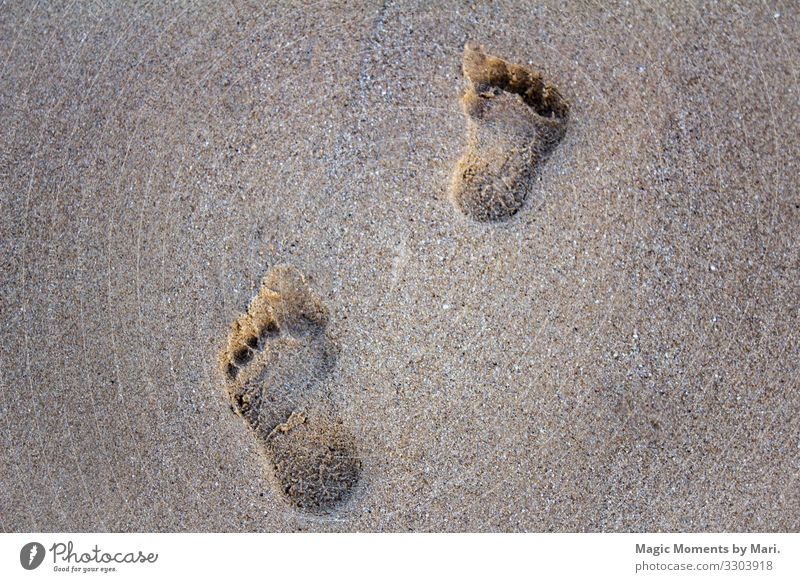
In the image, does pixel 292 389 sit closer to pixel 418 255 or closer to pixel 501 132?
pixel 418 255

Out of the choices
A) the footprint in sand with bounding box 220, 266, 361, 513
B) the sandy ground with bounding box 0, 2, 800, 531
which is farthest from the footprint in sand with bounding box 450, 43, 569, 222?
the footprint in sand with bounding box 220, 266, 361, 513

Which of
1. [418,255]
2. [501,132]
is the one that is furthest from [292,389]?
[501,132]

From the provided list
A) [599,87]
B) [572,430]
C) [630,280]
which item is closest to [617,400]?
[572,430]

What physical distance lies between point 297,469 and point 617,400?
2.85 ft

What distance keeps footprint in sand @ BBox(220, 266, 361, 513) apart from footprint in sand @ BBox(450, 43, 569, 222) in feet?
1.69

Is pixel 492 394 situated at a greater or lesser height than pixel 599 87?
lesser

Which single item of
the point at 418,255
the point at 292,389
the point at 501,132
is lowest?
the point at 292,389

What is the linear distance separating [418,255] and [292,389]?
48 centimetres

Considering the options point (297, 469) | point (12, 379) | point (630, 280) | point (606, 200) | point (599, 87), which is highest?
point (599, 87)

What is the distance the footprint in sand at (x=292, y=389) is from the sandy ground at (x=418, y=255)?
0.04 meters

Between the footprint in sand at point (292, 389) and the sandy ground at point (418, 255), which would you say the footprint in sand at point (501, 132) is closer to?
the sandy ground at point (418, 255)

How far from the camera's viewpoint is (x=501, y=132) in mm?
1490

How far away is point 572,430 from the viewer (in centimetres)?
152
